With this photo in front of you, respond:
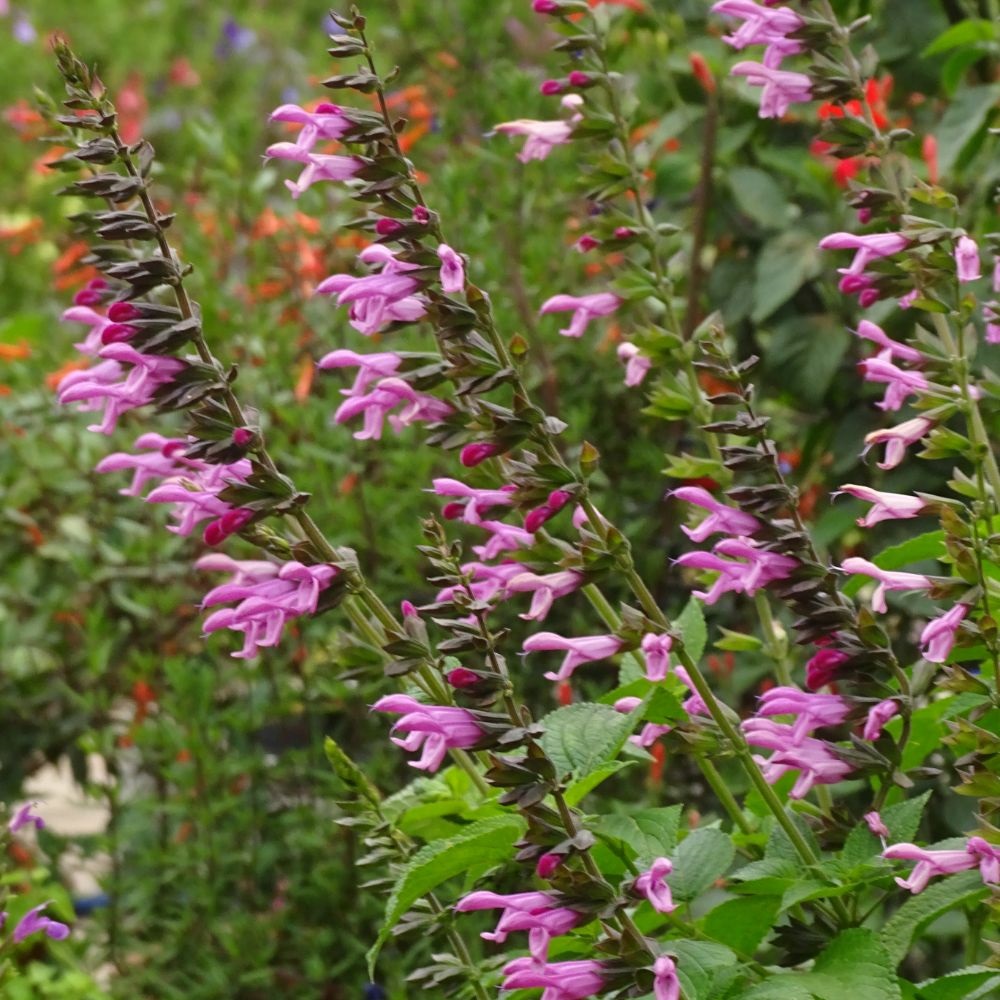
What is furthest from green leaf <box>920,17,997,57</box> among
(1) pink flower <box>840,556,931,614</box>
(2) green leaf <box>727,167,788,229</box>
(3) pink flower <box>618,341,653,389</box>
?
(1) pink flower <box>840,556,931,614</box>

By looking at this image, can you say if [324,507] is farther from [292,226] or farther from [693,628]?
[693,628]

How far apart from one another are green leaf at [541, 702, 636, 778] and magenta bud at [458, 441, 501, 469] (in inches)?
6.8

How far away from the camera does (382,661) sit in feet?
3.67

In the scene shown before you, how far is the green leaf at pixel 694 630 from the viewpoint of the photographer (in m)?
1.08

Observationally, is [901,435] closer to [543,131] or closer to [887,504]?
[887,504]

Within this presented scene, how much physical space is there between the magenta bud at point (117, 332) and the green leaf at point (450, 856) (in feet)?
1.18

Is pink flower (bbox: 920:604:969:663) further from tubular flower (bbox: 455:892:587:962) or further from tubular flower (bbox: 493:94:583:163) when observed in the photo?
tubular flower (bbox: 493:94:583:163)

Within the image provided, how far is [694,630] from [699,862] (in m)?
0.19

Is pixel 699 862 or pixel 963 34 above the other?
pixel 963 34

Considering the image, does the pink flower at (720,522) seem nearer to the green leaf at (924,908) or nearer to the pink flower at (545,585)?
the pink flower at (545,585)

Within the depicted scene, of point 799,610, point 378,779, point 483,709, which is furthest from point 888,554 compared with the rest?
point 378,779

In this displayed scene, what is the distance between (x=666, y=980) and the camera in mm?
808

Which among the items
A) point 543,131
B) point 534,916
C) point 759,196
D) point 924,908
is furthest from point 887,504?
point 759,196

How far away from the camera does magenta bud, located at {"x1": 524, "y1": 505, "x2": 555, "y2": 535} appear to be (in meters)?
0.93
